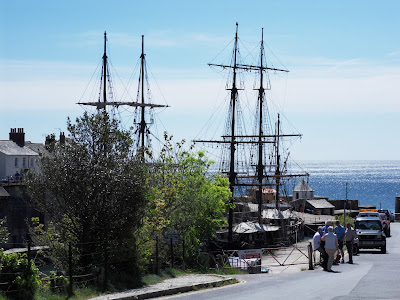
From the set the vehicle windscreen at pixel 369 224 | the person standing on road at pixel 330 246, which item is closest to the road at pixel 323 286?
the person standing on road at pixel 330 246

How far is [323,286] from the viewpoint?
20.9m

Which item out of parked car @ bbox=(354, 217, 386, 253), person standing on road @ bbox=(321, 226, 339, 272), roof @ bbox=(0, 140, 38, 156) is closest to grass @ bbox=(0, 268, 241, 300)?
person standing on road @ bbox=(321, 226, 339, 272)

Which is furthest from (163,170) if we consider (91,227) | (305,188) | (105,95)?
(305,188)

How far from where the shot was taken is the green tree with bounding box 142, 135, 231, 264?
2864 centimetres

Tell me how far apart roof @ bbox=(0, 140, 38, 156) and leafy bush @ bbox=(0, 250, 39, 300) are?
65.6m

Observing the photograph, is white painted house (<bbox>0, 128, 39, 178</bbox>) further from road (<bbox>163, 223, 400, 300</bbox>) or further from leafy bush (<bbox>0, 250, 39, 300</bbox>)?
leafy bush (<bbox>0, 250, 39, 300</bbox>)

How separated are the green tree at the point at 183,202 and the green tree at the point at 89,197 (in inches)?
74.4

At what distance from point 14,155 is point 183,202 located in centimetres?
5217

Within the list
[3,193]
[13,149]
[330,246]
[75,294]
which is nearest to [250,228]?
[3,193]

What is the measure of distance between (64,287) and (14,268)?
6.84 ft

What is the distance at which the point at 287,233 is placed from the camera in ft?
238

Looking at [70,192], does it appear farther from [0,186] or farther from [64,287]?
[0,186]

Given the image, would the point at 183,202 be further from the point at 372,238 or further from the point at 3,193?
the point at 3,193

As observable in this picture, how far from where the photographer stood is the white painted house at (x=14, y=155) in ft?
266
